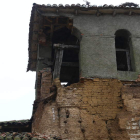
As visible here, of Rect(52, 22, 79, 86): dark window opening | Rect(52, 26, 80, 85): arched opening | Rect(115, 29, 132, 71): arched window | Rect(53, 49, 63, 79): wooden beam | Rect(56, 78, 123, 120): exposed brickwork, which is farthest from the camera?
Rect(52, 22, 79, 86): dark window opening

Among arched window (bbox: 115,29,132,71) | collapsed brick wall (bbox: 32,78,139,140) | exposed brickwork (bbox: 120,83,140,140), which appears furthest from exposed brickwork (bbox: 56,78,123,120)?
arched window (bbox: 115,29,132,71)

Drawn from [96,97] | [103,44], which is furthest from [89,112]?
[103,44]

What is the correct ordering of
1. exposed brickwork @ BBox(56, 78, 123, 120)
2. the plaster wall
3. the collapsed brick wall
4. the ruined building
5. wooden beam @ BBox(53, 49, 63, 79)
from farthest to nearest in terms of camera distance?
wooden beam @ BBox(53, 49, 63, 79) → the plaster wall → exposed brickwork @ BBox(56, 78, 123, 120) → the ruined building → the collapsed brick wall

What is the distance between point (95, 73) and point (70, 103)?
1490 millimetres

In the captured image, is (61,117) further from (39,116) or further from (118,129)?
(118,129)

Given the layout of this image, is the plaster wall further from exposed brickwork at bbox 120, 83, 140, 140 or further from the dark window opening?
the dark window opening

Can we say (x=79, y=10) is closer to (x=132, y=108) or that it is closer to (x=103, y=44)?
(x=103, y=44)

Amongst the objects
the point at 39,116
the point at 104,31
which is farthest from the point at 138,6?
the point at 39,116

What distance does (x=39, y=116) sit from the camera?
9.30 meters

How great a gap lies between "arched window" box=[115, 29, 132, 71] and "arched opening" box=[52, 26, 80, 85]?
183 centimetres

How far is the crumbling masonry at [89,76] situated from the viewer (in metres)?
8.65

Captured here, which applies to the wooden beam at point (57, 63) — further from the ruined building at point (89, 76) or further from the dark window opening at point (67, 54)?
the dark window opening at point (67, 54)

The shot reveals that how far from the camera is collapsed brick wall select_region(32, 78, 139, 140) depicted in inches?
335

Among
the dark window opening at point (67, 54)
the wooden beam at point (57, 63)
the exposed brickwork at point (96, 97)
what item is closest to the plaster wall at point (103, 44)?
the exposed brickwork at point (96, 97)
